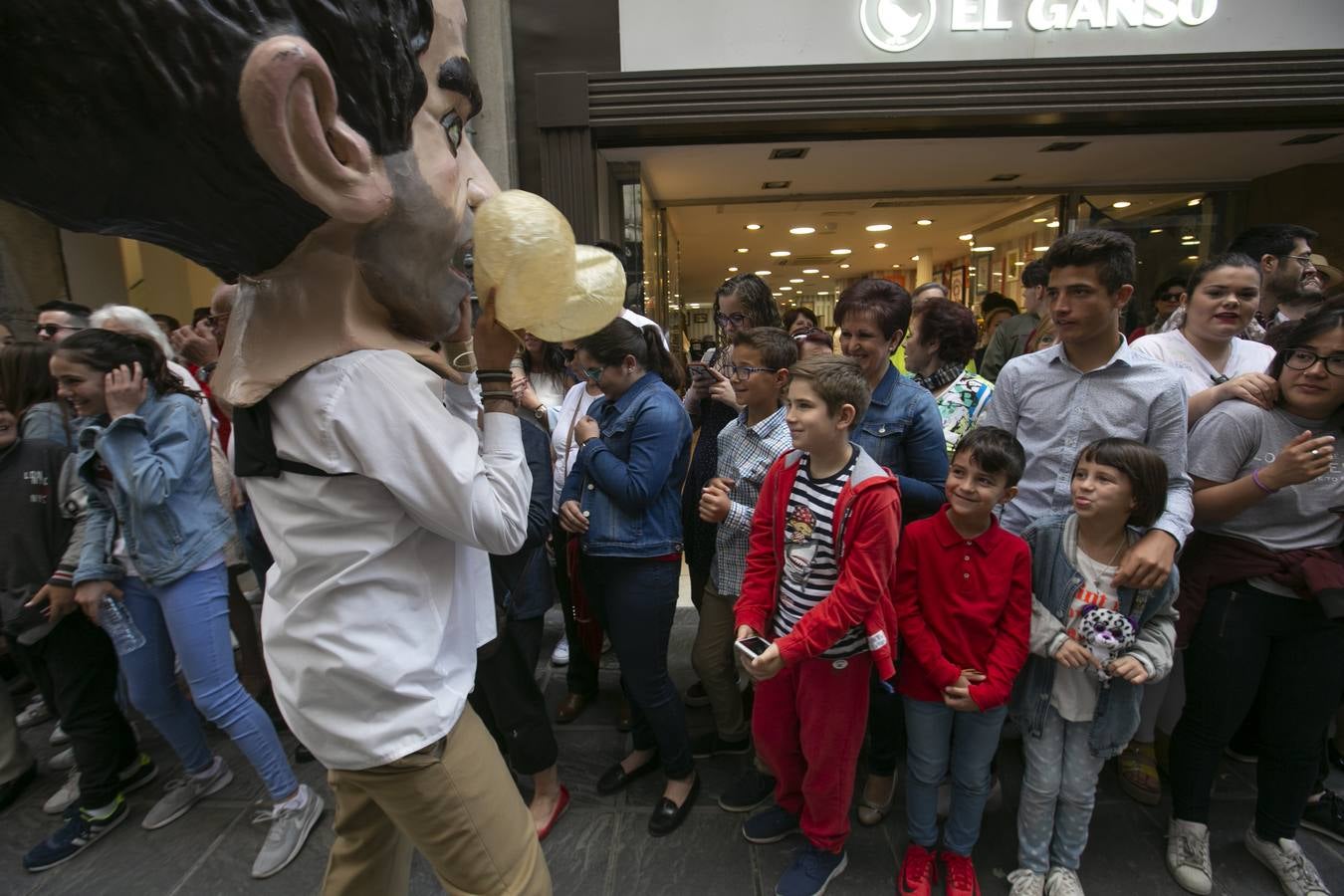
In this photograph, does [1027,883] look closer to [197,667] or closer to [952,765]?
[952,765]

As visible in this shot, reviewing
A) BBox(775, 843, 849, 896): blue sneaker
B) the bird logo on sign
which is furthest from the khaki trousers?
the bird logo on sign

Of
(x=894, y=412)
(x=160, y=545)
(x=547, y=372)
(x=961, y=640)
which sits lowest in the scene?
(x=961, y=640)

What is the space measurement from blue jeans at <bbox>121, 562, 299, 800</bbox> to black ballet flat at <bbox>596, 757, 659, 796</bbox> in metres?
1.23

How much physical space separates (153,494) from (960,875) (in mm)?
3145

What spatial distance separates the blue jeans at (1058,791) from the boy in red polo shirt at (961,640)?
15 cm

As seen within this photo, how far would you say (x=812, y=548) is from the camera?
223cm

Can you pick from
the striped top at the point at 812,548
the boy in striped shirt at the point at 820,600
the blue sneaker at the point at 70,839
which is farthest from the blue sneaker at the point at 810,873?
the blue sneaker at the point at 70,839

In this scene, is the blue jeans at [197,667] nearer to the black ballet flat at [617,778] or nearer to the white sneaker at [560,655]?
the black ballet flat at [617,778]

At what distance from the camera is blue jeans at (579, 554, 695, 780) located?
2607mm

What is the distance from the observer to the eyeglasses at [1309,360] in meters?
2.09

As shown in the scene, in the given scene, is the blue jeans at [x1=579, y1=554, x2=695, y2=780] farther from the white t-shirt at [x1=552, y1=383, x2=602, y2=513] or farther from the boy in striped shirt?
the white t-shirt at [x1=552, y1=383, x2=602, y2=513]

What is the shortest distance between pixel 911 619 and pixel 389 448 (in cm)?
179

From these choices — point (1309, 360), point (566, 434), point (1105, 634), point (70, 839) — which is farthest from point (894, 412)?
point (70, 839)

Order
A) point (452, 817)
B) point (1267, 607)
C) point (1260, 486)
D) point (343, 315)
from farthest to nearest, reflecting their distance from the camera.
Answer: point (1267, 607) < point (1260, 486) < point (452, 817) < point (343, 315)
